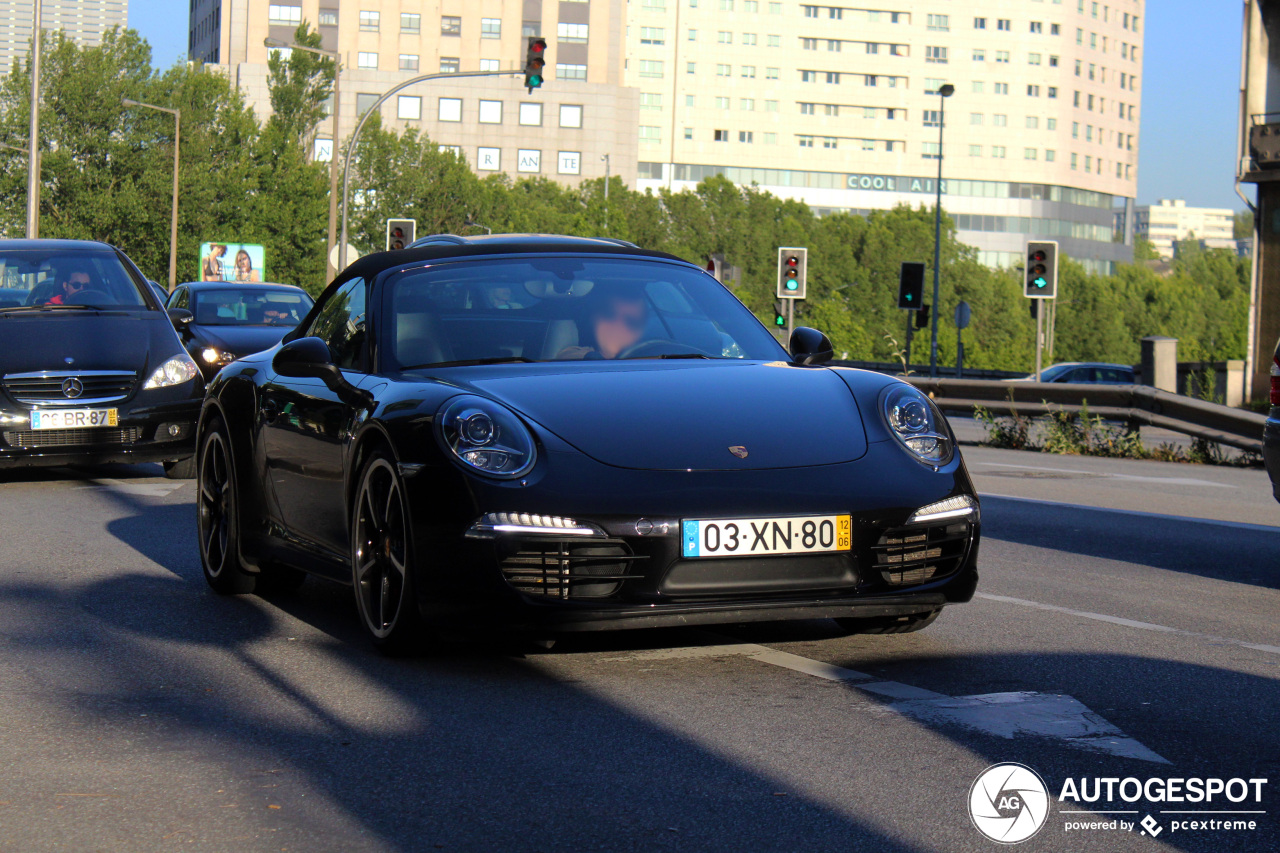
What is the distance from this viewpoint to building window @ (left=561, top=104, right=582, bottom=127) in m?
119

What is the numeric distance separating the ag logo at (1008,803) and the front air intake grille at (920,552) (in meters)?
1.23

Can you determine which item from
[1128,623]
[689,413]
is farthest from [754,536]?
[1128,623]

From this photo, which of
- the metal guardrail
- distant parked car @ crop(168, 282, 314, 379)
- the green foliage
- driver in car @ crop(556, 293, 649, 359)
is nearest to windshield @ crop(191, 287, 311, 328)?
distant parked car @ crop(168, 282, 314, 379)

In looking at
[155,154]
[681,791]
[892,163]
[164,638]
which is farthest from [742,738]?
[892,163]

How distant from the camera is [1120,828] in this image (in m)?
3.55

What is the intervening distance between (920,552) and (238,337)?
1434 cm

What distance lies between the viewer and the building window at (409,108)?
11731 cm

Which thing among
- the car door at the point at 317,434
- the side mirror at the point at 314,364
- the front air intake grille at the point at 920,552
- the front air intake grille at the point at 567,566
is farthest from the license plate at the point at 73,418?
the front air intake grille at the point at 920,552

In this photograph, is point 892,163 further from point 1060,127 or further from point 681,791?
point 681,791

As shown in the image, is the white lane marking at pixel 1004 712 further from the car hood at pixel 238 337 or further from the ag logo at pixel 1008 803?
the car hood at pixel 238 337

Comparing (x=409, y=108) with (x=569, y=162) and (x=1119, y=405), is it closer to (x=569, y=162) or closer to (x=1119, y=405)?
(x=569, y=162)

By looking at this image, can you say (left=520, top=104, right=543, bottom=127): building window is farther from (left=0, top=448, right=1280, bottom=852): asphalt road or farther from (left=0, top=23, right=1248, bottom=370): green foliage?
(left=0, top=448, right=1280, bottom=852): asphalt road

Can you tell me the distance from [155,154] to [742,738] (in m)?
79.0

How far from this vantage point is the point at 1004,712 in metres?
4.63
